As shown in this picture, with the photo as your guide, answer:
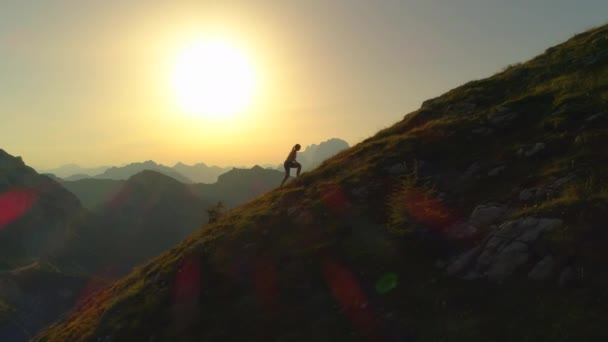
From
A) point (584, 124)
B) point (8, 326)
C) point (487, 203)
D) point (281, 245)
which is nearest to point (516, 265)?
point (487, 203)

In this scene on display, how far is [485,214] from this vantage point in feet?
55.9

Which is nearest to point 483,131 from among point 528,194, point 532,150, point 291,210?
point 532,150

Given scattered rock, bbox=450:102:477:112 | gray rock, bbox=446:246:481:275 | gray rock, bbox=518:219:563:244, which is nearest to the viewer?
gray rock, bbox=518:219:563:244

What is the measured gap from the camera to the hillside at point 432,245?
42.7 ft

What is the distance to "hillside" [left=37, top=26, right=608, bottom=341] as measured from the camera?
1302 cm

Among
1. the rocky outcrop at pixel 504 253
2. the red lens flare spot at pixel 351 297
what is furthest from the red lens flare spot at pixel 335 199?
the rocky outcrop at pixel 504 253

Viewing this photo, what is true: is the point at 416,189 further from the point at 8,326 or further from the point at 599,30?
the point at 8,326

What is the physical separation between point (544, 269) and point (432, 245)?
4.54m

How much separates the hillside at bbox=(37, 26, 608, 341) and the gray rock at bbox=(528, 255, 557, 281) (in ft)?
0.14

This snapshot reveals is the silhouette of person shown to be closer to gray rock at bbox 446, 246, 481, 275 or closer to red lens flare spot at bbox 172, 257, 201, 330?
red lens flare spot at bbox 172, 257, 201, 330

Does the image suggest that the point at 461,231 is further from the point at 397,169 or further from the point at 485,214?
the point at 397,169

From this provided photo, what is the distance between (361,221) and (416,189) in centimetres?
367

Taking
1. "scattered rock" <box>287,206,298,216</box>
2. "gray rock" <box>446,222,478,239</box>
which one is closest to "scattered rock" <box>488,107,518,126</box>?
"gray rock" <box>446,222,478,239</box>

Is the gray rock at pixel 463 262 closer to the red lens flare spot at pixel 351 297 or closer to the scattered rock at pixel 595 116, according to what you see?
the red lens flare spot at pixel 351 297
